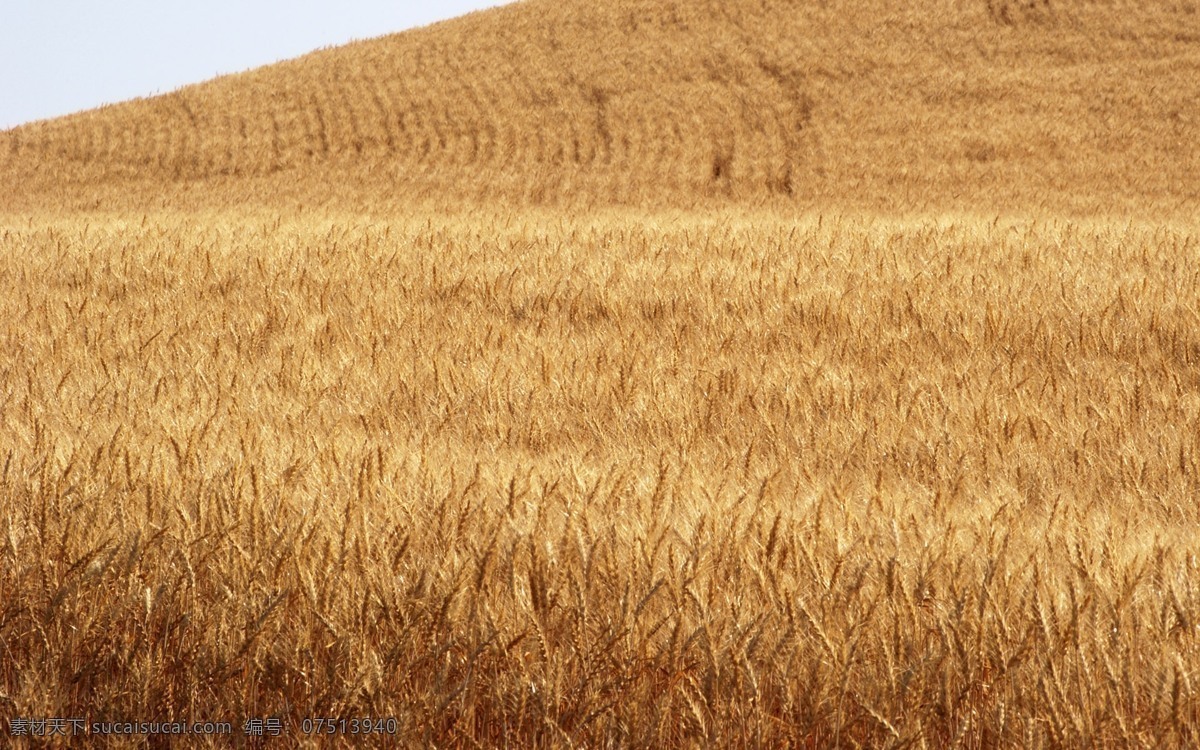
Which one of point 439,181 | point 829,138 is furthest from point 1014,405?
point 829,138

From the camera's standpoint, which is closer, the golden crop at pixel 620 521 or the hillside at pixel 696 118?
the golden crop at pixel 620 521

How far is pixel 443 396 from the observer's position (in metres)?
3.82

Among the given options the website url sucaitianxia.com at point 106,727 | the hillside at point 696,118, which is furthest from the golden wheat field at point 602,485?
the hillside at point 696,118

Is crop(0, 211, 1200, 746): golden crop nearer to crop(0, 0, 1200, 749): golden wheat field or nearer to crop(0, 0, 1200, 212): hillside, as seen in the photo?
crop(0, 0, 1200, 749): golden wheat field

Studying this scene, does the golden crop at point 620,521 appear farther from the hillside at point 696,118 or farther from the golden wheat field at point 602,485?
the hillside at point 696,118

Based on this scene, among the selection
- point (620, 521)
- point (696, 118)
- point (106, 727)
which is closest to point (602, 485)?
point (620, 521)

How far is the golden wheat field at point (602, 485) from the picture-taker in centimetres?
165

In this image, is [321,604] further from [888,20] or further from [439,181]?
[888,20]

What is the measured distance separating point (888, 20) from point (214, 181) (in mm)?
17715

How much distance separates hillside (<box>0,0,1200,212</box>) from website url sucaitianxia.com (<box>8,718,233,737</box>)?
15396mm

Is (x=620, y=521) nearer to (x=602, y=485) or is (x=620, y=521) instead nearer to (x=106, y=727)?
(x=602, y=485)

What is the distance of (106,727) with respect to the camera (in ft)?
5.32

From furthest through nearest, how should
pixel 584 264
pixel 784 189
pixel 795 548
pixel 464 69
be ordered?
1. pixel 464 69
2. pixel 784 189
3. pixel 584 264
4. pixel 795 548

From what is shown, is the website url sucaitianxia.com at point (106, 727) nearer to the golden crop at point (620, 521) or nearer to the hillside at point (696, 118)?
the golden crop at point (620, 521)
